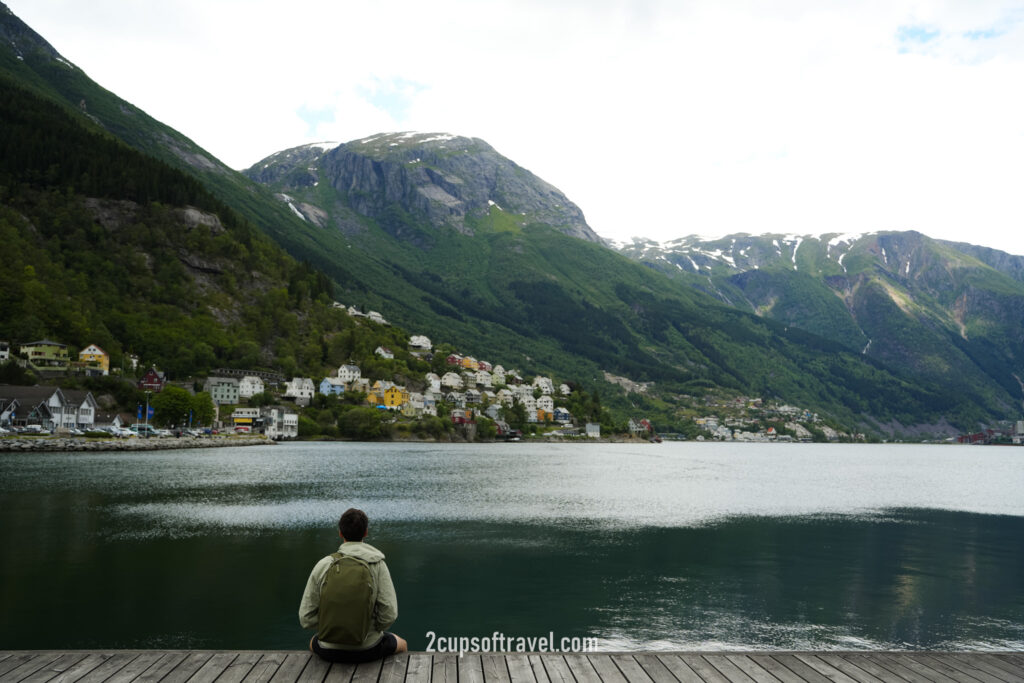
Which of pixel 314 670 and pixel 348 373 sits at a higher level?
pixel 348 373

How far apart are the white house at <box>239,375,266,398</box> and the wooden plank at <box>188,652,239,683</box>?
466 feet

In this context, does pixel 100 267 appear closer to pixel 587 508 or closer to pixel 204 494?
pixel 204 494

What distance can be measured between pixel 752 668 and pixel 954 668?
352 centimetres

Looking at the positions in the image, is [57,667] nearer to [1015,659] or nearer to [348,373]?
[1015,659]

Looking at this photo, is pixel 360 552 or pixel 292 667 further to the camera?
pixel 292 667

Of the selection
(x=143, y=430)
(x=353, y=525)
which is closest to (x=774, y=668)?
(x=353, y=525)

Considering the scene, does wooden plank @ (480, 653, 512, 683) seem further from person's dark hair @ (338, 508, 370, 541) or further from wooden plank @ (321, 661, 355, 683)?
person's dark hair @ (338, 508, 370, 541)

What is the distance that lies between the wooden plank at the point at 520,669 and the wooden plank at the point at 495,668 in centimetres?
8

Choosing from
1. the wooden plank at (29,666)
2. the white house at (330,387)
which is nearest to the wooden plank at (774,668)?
the wooden plank at (29,666)

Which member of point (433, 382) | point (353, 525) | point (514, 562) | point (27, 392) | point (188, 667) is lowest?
point (27, 392)

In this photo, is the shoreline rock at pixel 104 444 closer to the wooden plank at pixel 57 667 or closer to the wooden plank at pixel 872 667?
the wooden plank at pixel 57 667

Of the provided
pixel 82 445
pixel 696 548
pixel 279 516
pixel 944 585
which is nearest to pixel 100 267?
pixel 82 445

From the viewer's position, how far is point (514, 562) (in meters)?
30.5

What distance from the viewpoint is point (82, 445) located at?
95.1 metres
